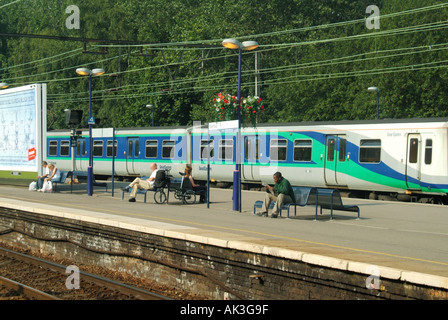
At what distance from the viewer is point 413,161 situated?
74.8 ft

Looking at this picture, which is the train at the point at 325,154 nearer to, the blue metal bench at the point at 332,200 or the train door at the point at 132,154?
the train door at the point at 132,154

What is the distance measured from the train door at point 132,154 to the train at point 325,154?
0.09 m

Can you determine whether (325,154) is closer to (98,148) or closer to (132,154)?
(132,154)

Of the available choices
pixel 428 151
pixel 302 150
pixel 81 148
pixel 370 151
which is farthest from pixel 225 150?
pixel 81 148

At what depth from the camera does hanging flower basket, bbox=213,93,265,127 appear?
21219 mm

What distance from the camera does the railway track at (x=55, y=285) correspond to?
10141mm

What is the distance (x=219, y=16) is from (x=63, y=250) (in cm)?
4039

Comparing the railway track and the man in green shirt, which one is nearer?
the railway track

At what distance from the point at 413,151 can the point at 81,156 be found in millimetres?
22278

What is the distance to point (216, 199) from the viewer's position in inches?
892

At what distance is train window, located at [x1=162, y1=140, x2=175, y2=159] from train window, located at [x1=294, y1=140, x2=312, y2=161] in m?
7.86

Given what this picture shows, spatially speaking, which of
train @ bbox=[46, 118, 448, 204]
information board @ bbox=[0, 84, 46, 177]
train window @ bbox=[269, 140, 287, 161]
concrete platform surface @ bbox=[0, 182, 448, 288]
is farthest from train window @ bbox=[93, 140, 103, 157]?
concrete platform surface @ bbox=[0, 182, 448, 288]

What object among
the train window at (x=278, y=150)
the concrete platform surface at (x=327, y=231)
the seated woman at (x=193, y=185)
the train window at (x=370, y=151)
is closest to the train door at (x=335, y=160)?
the train window at (x=370, y=151)

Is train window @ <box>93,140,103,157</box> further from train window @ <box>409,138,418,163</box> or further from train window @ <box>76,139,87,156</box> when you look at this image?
train window @ <box>409,138,418,163</box>
